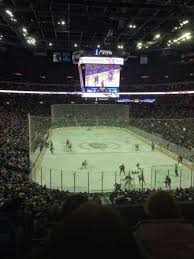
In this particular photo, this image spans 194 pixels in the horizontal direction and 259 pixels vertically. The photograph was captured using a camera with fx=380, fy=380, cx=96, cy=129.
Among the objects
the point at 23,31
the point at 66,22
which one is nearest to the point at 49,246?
the point at 66,22

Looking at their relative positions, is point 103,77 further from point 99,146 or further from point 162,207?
point 162,207

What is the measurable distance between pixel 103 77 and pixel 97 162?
13.6 metres

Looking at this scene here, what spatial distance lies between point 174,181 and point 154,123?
2234cm

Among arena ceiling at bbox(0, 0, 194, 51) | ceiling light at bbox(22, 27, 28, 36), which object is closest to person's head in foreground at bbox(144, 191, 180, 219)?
arena ceiling at bbox(0, 0, 194, 51)

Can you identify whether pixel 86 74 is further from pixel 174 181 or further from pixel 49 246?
pixel 49 246

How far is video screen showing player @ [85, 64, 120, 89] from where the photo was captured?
4059cm

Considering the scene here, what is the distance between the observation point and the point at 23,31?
37656 millimetres

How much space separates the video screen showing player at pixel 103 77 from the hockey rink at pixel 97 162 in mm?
6307

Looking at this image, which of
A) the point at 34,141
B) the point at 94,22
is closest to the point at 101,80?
the point at 94,22

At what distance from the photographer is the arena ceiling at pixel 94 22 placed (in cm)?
2591

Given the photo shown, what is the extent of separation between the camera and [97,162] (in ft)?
99.3

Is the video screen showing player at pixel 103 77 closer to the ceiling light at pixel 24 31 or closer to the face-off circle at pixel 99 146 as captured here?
the face-off circle at pixel 99 146

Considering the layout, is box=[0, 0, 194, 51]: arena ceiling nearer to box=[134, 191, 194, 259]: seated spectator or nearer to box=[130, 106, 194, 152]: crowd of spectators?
box=[130, 106, 194, 152]: crowd of spectators

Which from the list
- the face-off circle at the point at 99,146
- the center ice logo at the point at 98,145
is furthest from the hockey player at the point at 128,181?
the center ice logo at the point at 98,145
